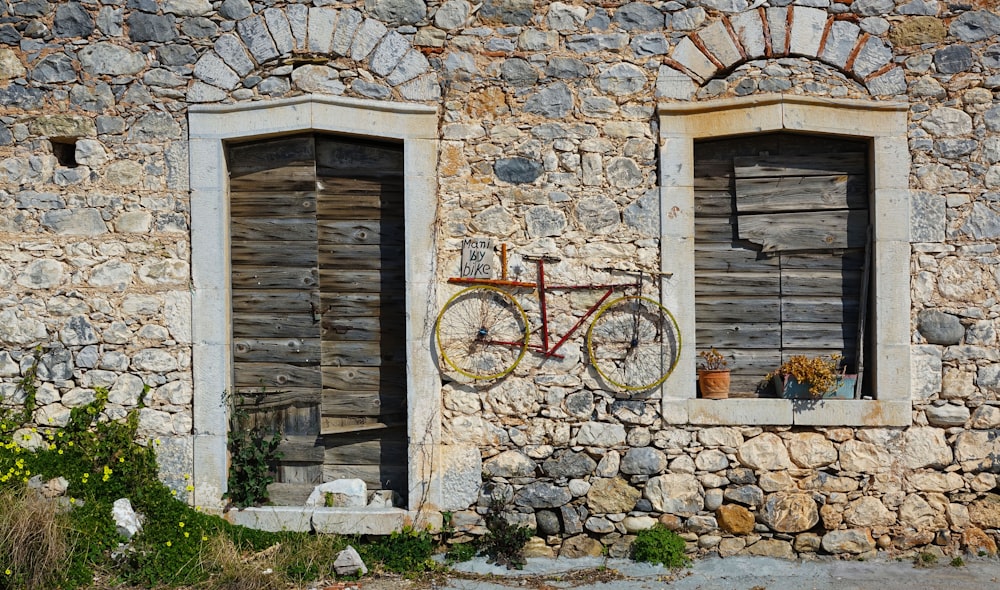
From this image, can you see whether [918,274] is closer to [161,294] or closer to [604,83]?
[604,83]

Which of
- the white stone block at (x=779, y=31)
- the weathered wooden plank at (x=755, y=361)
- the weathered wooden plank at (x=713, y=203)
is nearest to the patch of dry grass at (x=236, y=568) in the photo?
the weathered wooden plank at (x=755, y=361)

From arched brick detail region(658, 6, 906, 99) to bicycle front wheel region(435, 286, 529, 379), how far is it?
1.88m

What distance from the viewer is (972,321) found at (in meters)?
4.80

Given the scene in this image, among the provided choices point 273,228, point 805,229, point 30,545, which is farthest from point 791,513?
point 30,545

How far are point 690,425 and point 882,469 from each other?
124 cm

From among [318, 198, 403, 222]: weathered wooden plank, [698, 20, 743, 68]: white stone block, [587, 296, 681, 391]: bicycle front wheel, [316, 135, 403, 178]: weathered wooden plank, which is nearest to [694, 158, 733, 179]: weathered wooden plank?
[698, 20, 743, 68]: white stone block

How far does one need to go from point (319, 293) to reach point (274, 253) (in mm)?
414

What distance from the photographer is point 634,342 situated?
16.0 feet

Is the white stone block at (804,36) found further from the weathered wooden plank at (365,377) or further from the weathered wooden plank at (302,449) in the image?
the weathered wooden plank at (302,449)

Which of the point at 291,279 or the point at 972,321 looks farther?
the point at 291,279

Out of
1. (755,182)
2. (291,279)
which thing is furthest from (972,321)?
(291,279)

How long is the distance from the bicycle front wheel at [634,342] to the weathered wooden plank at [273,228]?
2.03 m

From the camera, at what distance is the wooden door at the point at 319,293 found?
201 inches

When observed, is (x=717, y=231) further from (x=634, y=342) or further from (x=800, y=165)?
(x=634, y=342)
